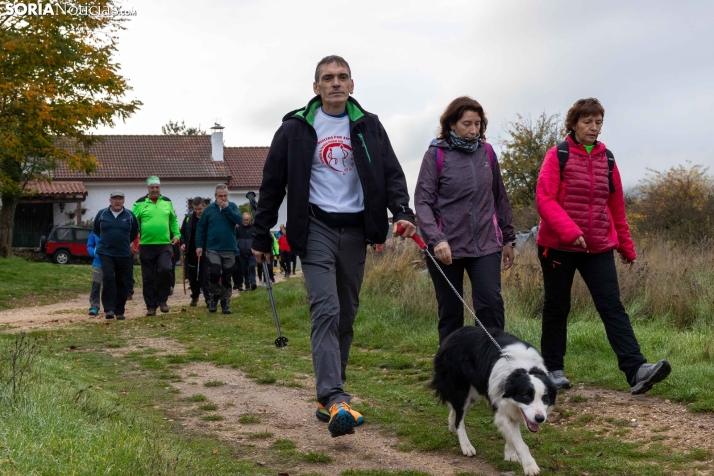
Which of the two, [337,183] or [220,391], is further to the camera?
[220,391]

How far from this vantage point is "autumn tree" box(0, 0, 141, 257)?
748 inches


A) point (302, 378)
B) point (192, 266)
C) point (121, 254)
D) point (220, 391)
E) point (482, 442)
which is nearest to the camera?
point (482, 442)

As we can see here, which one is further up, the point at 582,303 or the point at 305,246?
the point at 305,246

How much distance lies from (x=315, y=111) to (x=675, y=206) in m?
15.0

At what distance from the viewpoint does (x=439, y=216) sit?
19.9 feet

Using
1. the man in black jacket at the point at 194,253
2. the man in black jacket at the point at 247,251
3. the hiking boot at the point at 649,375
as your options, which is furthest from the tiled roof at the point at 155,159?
the hiking boot at the point at 649,375

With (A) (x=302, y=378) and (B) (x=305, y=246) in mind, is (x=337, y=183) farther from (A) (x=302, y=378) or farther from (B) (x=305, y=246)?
(A) (x=302, y=378)

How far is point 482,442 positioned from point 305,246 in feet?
5.60

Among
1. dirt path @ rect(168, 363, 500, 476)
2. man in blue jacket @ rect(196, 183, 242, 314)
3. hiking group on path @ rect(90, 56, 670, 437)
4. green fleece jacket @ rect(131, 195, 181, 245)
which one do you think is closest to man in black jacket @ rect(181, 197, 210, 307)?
man in blue jacket @ rect(196, 183, 242, 314)

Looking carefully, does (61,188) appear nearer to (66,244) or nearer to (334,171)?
(66,244)

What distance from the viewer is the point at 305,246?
5398 millimetres

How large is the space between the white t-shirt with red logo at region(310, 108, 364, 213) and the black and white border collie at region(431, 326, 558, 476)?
1.13 meters

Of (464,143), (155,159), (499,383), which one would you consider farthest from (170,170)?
(499,383)

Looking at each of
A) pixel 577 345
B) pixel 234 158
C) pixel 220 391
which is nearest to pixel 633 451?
pixel 577 345
